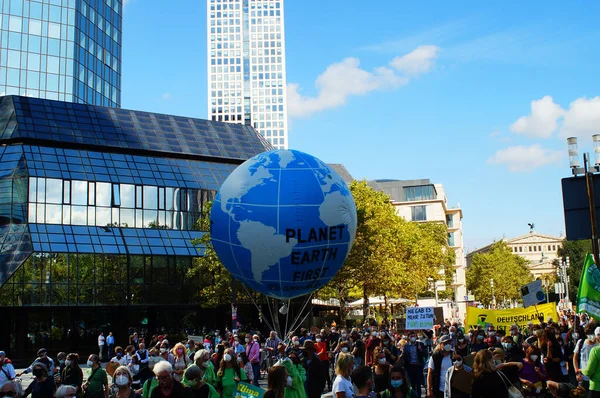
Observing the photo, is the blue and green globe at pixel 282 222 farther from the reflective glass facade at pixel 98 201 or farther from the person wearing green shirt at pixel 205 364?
the reflective glass facade at pixel 98 201

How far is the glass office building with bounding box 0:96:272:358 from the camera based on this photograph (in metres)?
38.2

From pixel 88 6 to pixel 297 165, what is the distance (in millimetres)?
78957

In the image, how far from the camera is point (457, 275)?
113438mm

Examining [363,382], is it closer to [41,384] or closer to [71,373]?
[41,384]

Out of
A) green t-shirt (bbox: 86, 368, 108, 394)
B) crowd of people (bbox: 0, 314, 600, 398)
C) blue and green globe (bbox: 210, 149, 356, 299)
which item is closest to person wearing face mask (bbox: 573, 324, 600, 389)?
crowd of people (bbox: 0, 314, 600, 398)

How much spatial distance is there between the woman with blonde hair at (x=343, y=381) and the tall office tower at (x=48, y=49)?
77.2 meters

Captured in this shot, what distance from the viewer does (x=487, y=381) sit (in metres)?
8.69

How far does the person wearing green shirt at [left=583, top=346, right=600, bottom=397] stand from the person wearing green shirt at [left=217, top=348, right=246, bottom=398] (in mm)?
5569

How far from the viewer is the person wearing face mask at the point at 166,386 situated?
7258 millimetres

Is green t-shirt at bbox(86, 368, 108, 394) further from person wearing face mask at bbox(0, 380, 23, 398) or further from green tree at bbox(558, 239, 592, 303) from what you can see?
green tree at bbox(558, 239, 592, 303)

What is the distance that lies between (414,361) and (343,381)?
8.19m

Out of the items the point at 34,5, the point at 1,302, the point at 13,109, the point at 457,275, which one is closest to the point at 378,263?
the point at 1,302

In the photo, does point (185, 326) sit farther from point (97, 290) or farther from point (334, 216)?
point (334, 216)

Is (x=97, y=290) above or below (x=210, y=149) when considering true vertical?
below
